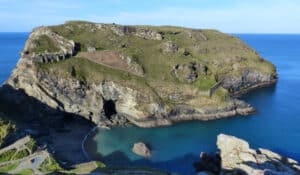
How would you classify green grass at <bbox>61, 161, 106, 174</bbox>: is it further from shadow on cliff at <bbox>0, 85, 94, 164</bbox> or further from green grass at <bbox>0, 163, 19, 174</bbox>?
shadow on cliff at <bbox>0, 85, 94, 164</bbox>

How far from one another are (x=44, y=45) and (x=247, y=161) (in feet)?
273

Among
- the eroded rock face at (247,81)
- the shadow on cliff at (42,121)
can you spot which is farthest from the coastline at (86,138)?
the eroded rock face at (247,81)

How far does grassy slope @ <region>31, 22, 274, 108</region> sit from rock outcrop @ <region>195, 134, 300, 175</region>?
137 feet

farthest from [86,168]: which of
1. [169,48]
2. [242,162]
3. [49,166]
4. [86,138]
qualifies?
[169,48]

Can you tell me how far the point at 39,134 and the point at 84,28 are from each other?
6206 centimetres

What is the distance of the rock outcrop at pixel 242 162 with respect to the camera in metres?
56.8

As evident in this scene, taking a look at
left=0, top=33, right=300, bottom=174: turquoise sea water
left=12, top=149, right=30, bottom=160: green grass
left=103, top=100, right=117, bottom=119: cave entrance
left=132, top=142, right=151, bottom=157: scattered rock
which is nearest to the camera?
left=12, top=149, right=30, bottom=160: green grass

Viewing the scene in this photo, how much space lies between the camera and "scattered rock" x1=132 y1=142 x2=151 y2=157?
79625 millimetres

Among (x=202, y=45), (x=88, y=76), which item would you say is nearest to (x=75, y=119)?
(x=88, y=76)

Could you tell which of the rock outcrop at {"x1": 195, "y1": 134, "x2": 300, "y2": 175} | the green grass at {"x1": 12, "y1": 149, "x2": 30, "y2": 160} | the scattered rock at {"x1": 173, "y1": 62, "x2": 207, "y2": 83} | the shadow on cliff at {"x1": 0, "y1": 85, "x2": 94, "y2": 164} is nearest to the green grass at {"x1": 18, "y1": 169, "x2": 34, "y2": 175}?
the green grass at {"x1": 12, "y1": 149, "x2": 30, "y2": 160}

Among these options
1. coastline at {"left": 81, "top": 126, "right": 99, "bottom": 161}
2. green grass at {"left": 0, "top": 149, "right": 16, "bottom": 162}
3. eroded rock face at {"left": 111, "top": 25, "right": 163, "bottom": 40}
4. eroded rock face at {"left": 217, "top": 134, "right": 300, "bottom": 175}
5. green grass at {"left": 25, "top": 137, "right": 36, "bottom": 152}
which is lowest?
coastline at {"left": 81, "top": 126, "right": 99, "bottom": 161}

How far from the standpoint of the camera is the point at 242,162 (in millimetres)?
60562

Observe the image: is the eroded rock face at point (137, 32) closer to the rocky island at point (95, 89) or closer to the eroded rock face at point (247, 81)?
the rocky island at point (95, 89)

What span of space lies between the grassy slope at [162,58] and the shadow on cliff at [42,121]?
12799mm
